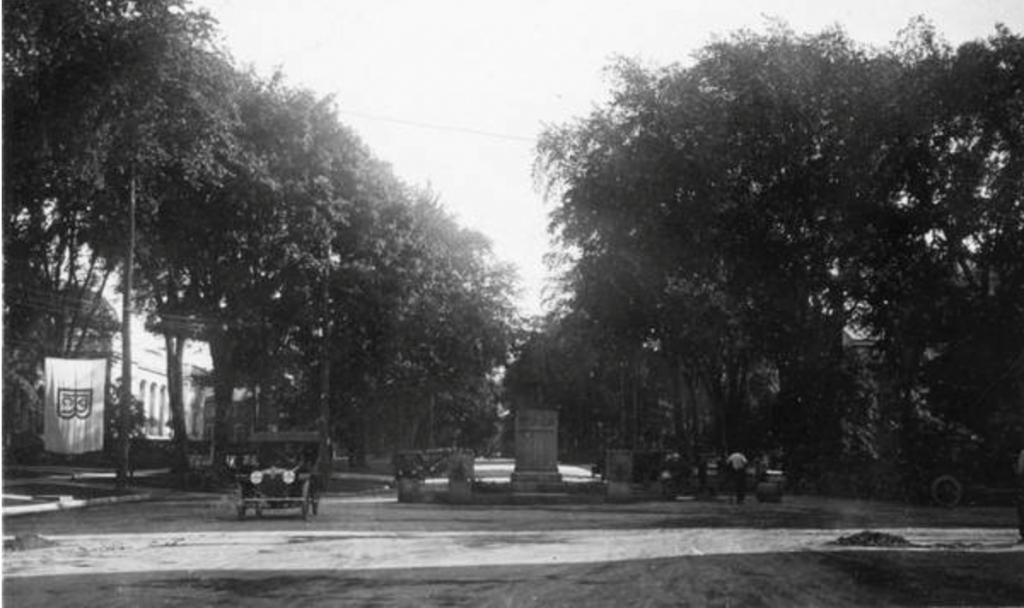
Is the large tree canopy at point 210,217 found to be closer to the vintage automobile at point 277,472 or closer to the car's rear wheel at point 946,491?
the vintage automobile at point 277,472

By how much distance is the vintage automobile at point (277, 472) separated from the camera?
19828mm

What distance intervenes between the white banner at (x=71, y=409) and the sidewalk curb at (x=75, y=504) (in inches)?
51.3

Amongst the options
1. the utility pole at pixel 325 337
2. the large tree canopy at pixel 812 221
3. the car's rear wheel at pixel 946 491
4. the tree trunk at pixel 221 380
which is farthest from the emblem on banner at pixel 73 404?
the car's rear wheel at pixel 946 491

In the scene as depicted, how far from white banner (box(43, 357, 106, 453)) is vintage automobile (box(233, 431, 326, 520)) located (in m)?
6.61

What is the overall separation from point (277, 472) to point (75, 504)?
331 inches

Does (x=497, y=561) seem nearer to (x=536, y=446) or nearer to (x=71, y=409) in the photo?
(x=71, y=409)

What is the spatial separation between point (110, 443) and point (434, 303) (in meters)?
18.8

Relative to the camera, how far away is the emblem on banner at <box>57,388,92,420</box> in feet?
84.1

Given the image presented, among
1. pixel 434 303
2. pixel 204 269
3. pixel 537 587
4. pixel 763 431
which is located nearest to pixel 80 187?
pixel 204 269

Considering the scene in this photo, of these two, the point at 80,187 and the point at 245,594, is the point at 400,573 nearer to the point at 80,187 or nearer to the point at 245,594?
the point at 245,594

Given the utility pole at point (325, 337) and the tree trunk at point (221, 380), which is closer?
the utility pole at point (325, 337)

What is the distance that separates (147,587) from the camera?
9.95 m

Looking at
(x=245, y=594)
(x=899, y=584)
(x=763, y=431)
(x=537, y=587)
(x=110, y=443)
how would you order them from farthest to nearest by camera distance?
(x=110, y=443) < (x=763, y=431) < (x=899, y=584) < (x=537, y=587) < (x=245, y=594)

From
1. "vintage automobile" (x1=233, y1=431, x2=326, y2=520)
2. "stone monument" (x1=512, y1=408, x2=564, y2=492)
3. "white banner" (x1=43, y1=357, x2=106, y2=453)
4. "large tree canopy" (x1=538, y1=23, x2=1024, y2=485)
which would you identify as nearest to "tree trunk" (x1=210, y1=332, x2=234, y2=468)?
"white banner" (x1=43, y1=357, x2=106, y2=453)
